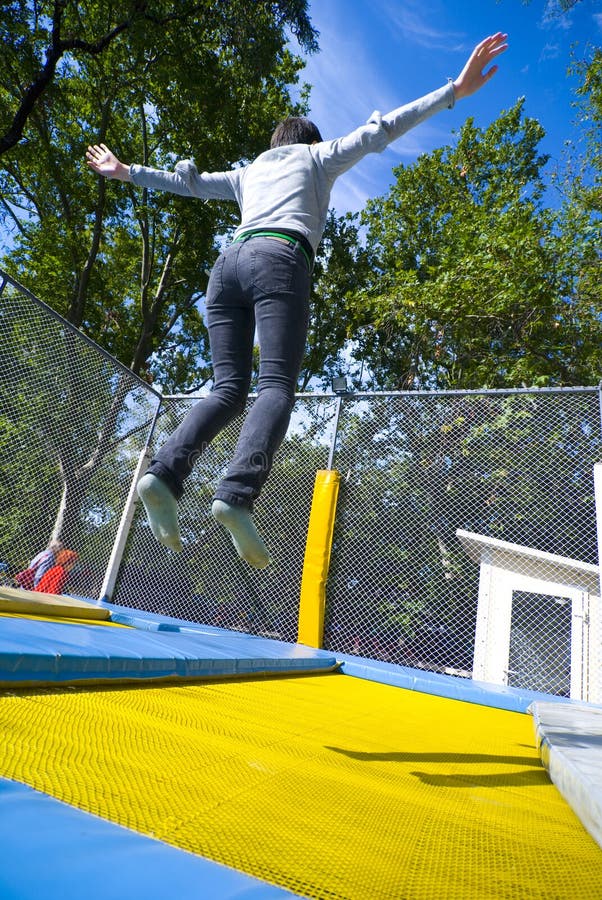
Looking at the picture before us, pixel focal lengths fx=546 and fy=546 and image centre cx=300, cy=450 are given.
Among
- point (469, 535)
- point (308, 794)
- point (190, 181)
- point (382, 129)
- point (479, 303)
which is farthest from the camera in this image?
point (479, 303)

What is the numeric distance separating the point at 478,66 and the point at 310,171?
0.63 meters

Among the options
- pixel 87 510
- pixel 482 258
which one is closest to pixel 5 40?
pixel 87 510

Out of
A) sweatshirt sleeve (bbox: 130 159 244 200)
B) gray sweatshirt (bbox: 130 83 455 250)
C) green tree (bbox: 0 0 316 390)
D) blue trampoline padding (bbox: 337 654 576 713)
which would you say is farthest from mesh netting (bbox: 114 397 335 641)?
green tree (bbox: 0 0 316 390)

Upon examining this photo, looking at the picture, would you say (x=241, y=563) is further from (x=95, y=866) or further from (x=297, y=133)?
(x=95, y=866)

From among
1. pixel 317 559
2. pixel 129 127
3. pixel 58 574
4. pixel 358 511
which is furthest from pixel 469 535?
pixel 129 127

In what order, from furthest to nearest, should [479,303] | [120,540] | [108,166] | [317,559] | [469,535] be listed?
[479,303], [469,535], [120,540], [317,559], [108,166]

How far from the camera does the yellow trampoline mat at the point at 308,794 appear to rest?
54 cm

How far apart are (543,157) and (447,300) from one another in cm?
750

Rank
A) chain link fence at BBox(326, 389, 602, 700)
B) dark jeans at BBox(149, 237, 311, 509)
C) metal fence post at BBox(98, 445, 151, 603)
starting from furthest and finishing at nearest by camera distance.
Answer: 1. metal fence post at BBox(98, 445, 151, 603)
2. chain link fence at BBox(326, 389, 602, 700)
3. dark jeans at BBox(149, 237, 311, 509)

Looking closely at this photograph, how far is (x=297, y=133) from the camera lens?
189cm

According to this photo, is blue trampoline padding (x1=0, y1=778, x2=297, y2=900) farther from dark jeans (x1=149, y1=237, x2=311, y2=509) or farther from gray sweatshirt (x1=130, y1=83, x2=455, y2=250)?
gray sweatshirt (x1=130, y1=83, x2=455, y2=250)

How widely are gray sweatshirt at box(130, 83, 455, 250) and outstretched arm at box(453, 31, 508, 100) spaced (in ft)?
0.23

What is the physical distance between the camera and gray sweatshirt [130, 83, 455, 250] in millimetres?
1596

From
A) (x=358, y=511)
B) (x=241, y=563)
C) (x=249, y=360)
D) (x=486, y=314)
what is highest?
(x=486, y=314)
